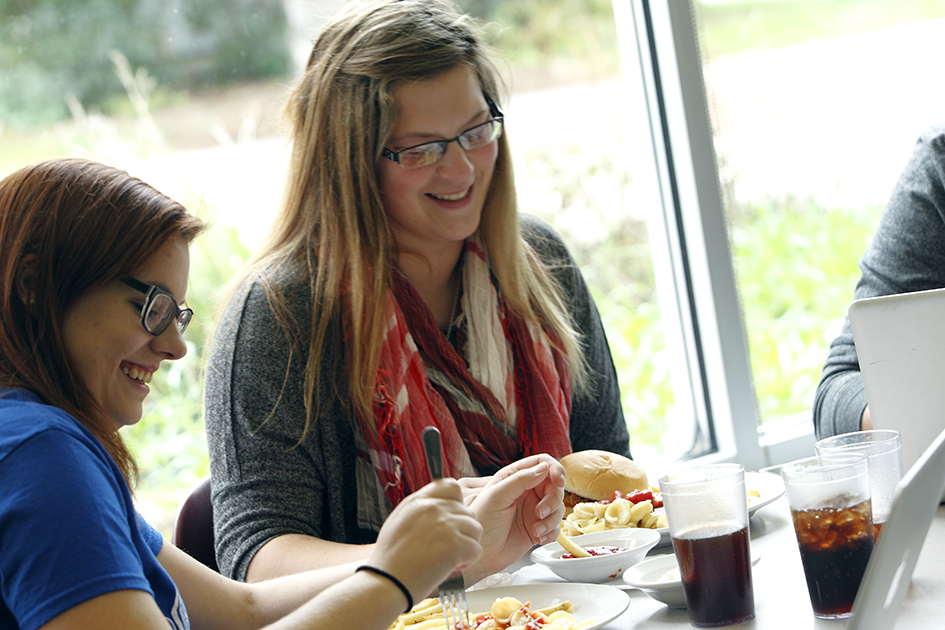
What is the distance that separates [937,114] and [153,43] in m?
2.33

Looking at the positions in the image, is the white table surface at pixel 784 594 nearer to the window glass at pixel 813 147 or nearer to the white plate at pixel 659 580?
the white plate at pixel 659 580

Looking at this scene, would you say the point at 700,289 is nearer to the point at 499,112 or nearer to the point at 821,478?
the point at 499,112

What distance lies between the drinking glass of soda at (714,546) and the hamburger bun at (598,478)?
47cm

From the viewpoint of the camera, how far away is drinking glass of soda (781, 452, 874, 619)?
867mm

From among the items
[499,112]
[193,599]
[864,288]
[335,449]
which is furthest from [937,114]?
[193,599]

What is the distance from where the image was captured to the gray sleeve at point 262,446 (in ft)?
4.47

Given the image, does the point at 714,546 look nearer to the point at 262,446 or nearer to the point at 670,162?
the point at 262,446

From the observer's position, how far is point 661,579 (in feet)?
3.27

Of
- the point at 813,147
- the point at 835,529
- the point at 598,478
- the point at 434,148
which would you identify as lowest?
the point at 598,478

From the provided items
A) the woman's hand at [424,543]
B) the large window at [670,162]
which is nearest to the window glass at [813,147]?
the large window at [670,162]

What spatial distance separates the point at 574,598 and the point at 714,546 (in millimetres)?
193

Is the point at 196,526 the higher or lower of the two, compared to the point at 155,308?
lower

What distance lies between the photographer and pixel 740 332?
2.61 metres

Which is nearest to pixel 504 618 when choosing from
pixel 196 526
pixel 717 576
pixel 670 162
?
pixel 717 576
